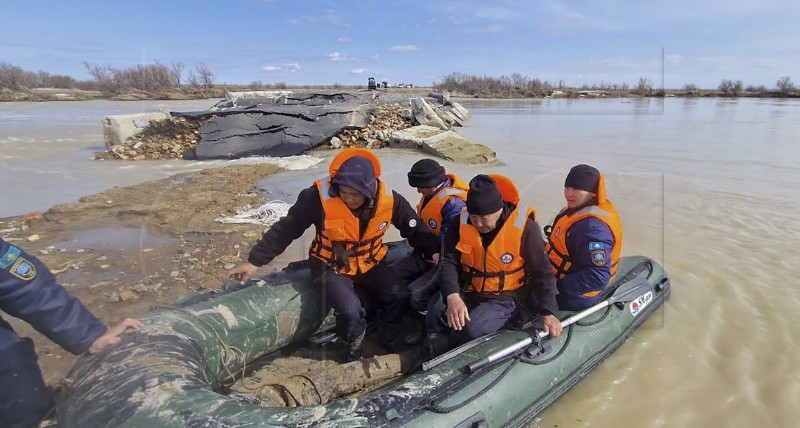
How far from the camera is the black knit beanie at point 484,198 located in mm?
2396

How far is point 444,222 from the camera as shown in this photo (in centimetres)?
327

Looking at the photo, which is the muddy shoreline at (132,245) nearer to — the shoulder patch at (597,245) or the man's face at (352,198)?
the man's face at (352,198)

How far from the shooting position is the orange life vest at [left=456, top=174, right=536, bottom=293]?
8.35 feet

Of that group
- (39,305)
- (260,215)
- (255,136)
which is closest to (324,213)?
(39,305)

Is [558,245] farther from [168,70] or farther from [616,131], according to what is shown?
[168,70]

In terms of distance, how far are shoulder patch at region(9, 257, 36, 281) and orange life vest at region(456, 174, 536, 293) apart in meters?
1.91

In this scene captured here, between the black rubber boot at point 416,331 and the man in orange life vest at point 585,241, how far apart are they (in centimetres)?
88

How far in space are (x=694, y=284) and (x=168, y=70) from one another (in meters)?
45.5

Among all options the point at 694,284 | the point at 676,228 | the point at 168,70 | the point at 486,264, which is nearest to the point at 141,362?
the point at 486,264

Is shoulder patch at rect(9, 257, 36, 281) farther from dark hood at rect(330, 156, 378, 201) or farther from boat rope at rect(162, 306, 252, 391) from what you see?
dark hood at rect(330, 156, 378, 201)

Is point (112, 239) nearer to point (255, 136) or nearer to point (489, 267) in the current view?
point (489, 267)

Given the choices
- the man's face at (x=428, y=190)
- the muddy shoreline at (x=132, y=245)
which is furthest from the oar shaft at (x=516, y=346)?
the muddy shoreline at (x=132, y=245)

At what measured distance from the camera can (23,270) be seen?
5.54ft

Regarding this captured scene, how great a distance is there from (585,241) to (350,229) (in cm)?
132
